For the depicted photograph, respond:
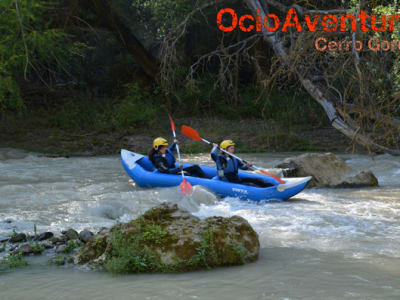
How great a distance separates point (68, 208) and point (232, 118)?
1012 cm

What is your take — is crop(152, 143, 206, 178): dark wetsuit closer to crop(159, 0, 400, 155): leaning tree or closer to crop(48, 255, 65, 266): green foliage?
crop(159, 0, 400, 155): leaning tree

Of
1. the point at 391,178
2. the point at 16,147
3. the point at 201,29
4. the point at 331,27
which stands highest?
the point at 201,29

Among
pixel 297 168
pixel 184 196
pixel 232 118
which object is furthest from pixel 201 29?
pixel 184 196

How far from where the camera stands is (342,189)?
8.06 m

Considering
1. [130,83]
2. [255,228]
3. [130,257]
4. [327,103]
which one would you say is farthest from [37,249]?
[130,83]

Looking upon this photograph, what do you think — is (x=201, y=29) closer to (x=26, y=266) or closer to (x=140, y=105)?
(x=140, y=105)

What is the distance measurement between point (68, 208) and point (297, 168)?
3.98 metres

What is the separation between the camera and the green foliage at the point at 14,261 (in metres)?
3.97

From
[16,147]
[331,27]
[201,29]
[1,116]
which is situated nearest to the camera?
[331,27]

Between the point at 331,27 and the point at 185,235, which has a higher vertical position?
the point at 331,27

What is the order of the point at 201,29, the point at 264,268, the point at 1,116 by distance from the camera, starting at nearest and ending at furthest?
the point at 264,268
the point at 1,116
the point at 201,29

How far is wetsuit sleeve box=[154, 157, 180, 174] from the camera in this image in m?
8.21

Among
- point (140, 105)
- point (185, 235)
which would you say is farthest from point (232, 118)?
point (185, 235)

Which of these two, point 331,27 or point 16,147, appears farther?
point 16,147
